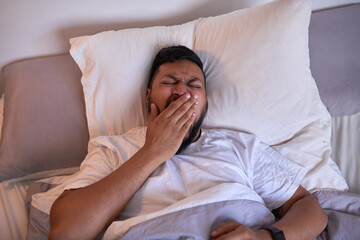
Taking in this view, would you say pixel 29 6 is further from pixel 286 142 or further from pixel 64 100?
pixel 286 142

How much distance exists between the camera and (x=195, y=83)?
1.18 m

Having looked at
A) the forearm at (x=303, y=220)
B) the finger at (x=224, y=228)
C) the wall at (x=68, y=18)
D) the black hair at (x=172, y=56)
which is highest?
the wall at (x=68, y=18)

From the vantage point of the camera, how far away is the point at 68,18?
148cm

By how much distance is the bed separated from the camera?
1276mm

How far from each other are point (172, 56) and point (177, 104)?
0.88ft

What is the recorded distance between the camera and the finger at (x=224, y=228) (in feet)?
2.88

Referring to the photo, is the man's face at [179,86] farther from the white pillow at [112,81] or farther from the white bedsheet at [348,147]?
A: the white bedsheet at [348,147]

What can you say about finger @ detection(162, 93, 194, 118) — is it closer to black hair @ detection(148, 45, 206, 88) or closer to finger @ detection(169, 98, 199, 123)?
finger @ detection(169, 98, 199, 123)

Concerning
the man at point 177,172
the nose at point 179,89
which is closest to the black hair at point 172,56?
the man at point 177,172

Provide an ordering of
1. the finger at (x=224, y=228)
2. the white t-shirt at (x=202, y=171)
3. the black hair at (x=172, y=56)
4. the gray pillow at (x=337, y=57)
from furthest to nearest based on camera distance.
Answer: the gray pillow at (x=337, y=57), the black hair at (x=172, y=56), the white t-shirt at (x=202, y=171), the finger at (x=224, y=228)

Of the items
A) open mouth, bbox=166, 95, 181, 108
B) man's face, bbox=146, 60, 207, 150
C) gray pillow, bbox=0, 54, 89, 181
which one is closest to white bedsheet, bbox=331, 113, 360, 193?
man's face, bbox=146, 60, 207, 150

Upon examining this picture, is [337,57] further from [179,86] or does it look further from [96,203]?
[96,203]

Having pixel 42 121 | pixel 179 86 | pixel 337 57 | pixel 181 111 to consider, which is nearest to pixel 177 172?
pixel 181 111

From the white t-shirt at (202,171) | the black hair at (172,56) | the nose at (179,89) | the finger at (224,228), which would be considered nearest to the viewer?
the finger at (224,228)
